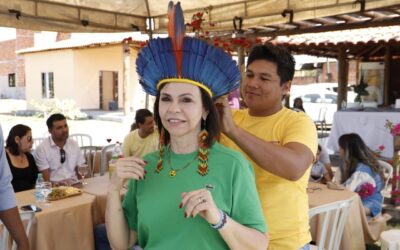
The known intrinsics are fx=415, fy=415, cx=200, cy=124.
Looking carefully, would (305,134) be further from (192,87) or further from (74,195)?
(74,195)

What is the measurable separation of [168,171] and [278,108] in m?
0.63

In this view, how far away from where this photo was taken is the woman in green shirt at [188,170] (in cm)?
131

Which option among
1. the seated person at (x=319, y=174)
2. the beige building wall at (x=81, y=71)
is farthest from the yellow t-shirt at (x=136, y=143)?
the beige building wall at (x=81, y=71)

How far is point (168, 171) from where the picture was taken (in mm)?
1401

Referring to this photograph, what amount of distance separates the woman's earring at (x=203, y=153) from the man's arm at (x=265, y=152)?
0.08 m

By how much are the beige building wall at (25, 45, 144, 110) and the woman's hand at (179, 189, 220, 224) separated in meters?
17.8

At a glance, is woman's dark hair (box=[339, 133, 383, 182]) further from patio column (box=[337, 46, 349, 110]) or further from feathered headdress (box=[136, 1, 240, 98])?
patio column (box=[337, 46, 349, 110])

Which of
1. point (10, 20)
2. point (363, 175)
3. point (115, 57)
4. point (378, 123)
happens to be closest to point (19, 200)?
point (10, 20)

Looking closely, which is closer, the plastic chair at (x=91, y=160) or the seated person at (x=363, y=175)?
the seated person at (x=363, y=175)

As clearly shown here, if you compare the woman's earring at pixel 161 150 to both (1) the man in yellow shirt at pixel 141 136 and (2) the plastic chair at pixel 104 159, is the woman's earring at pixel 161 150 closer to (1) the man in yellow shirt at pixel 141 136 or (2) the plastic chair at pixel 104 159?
(1) the man in yellow shirt at pixel 141 136

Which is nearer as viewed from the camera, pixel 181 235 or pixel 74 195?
pixel 181 235

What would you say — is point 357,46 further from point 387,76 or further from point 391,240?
point 391,240

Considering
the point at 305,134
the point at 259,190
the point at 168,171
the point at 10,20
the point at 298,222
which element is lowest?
the point at 298,222

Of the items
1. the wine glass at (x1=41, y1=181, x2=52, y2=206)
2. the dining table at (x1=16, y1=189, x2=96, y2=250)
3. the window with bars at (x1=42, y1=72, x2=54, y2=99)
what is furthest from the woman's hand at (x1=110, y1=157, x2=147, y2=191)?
the window with bars at (x1=42, y1=72, x2=54, y2=99)
